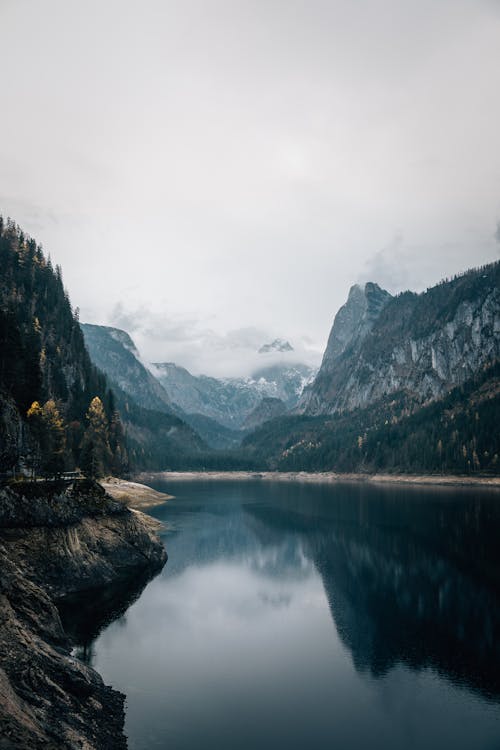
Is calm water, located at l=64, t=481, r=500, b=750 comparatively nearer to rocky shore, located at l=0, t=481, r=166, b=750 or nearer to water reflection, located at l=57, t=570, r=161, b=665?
water reflection, located at l=57, t=570, r=161, b=665

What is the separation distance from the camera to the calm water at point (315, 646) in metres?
30.8

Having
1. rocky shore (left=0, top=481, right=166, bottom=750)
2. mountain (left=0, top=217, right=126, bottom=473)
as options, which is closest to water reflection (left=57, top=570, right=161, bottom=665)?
rocky shore (left=0, top=481, right=166, bottom=750)

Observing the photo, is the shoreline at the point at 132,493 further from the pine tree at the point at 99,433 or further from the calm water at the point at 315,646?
the calm water at the point at 315,646

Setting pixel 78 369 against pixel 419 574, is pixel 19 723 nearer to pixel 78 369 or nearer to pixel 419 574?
pixel 419 574

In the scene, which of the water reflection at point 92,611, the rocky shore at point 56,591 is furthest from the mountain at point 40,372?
the water reflection at point 92,611

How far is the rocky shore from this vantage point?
77.2 ft

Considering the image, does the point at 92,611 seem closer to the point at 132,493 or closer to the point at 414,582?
the point at 414,582

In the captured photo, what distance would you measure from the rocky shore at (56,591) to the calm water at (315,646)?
3566mm

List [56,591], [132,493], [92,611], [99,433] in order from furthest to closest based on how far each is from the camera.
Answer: [132,493] → [99,433] → [56,591] → [92,611]

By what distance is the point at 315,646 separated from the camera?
4581 centimetres

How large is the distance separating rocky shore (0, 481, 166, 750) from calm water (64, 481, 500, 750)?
3566mm

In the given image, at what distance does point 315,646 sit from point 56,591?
2824 centimetres

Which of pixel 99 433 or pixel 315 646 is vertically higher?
pixel 99 433

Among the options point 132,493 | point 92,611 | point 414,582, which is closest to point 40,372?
point 92,611
